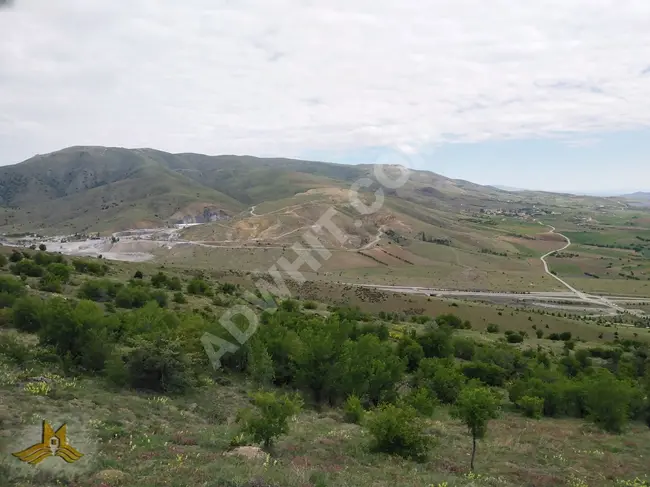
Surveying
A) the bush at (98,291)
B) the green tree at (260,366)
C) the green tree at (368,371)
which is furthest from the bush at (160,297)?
the green tree at (368,371)

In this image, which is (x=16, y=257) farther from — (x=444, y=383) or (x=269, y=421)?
(x=269, y=421)

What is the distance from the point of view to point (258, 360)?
28.1 metres

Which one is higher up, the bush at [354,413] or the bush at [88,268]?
the bush at [88,268]

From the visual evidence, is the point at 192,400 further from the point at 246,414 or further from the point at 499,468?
the point at 499,468

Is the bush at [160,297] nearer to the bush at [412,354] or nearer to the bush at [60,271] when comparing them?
the bush at [60,271]

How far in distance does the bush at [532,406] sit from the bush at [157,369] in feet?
73.9

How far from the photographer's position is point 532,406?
105ft

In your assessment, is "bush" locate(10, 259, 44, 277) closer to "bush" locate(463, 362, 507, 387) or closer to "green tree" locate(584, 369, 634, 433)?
"bush" locate(463, 362, 507, 387)

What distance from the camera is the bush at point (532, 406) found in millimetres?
31797

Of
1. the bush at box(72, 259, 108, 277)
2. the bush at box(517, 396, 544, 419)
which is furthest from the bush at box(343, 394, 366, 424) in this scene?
the bush at box(72, 259, 108, 277)

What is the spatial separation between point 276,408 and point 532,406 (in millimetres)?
22476

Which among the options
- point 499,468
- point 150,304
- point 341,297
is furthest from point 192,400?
point 341,297

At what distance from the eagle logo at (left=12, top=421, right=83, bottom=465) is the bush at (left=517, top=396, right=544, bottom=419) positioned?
28.9 m

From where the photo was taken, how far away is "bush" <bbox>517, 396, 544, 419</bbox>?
104 feet
